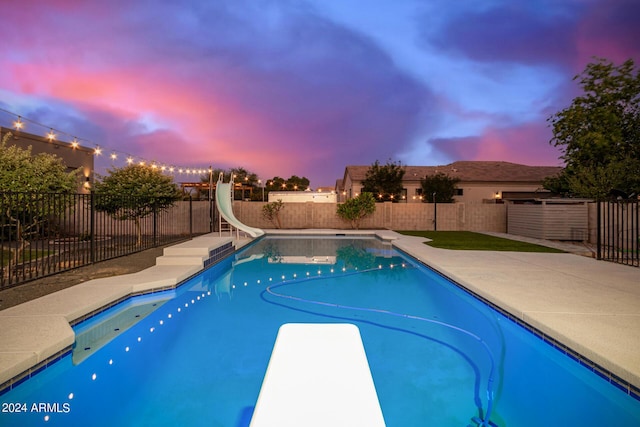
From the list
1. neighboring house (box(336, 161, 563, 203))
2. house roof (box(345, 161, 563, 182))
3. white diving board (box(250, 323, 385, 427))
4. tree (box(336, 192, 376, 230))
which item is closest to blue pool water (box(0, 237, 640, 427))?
white diving board (box(250, 323, 385, 427))

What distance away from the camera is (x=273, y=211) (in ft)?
57.4

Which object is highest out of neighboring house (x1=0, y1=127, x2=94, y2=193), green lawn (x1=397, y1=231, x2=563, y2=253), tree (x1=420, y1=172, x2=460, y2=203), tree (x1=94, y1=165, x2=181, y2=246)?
neighboring house (x1=0, y1=127, x2=94, y2=193)

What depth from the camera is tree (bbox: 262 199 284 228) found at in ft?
57.1

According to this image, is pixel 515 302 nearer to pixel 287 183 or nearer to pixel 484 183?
pixel 484 183

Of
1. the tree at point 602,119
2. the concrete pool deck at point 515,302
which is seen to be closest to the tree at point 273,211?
the concrete pool deck at point 515,302

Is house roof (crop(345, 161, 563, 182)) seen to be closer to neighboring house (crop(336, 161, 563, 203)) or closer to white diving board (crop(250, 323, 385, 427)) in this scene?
neighboring house (crop(336, 161, 563, 203))

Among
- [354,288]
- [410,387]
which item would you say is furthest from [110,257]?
[410,387]

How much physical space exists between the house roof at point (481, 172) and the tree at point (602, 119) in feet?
43.7

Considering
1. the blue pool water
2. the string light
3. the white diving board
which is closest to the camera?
the white diving board

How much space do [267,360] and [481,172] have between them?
29.1m

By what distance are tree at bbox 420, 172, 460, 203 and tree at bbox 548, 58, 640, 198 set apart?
10.4m

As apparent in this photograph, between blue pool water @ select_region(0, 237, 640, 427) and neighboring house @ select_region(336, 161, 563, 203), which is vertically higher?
neighboring house @ select_region(336, 161, 563, 203)

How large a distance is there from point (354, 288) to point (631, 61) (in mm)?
14671

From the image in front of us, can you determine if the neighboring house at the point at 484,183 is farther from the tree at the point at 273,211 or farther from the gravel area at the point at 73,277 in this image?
the gravel area at the point at 73,277
